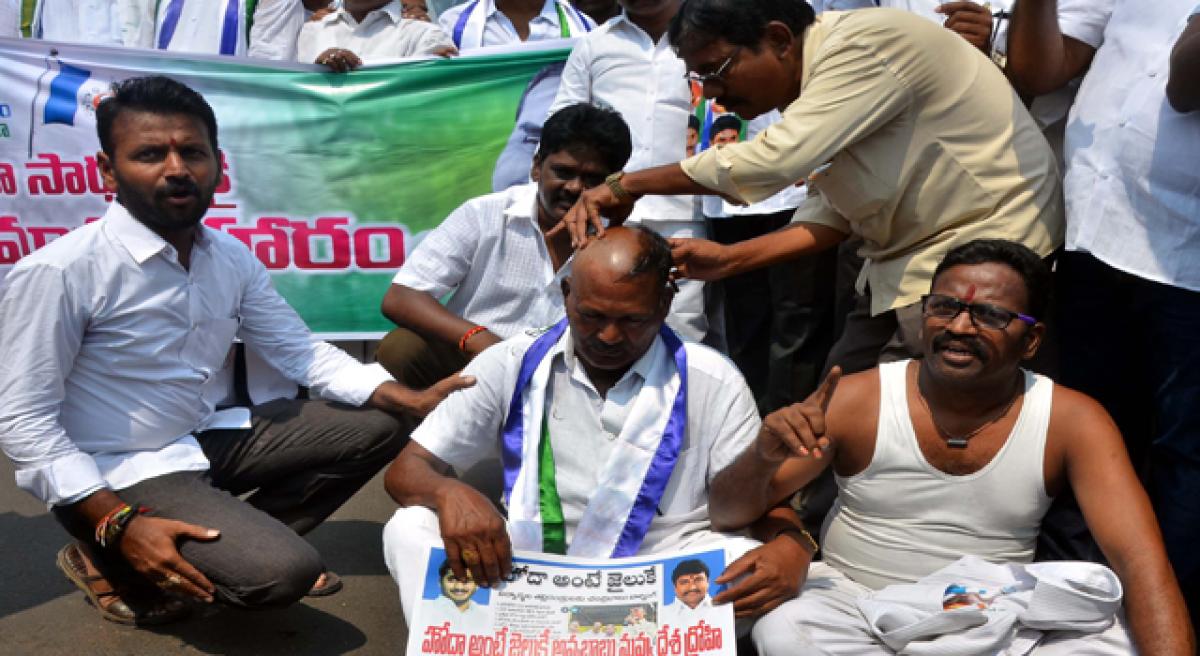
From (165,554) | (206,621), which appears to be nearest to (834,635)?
(165,554)

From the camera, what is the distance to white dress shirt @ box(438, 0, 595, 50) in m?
5.33

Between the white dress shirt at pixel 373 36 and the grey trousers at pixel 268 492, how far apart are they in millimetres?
2184

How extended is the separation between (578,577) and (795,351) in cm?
172

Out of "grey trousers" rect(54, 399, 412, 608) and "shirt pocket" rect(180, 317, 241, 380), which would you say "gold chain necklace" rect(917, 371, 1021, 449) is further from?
"shirt pocket" rect(180, 317, 241, 380)

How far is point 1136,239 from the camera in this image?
2.90m

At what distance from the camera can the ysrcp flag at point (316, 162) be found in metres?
5.27

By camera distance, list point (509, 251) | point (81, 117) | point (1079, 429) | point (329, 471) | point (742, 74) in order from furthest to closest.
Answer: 1. point (81, 117)
2. point (509, 251)
3. point (329, 471)
4. point (742, 74)
5. point (1079, 429)

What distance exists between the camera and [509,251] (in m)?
4.16

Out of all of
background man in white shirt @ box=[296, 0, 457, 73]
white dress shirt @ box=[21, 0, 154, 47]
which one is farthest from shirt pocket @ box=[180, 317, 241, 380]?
white dress shirt @ box=[21, 0, 154, 47]

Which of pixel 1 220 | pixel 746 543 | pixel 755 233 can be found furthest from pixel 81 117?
pixel 746 543

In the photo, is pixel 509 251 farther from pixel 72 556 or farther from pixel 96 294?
pixel 72 556

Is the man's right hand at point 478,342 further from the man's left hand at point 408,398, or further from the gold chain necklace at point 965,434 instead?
the gold chain necklace at point 965,434

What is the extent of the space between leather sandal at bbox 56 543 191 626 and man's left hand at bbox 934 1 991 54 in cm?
284

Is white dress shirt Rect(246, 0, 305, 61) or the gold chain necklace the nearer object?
the gold chain necklace
